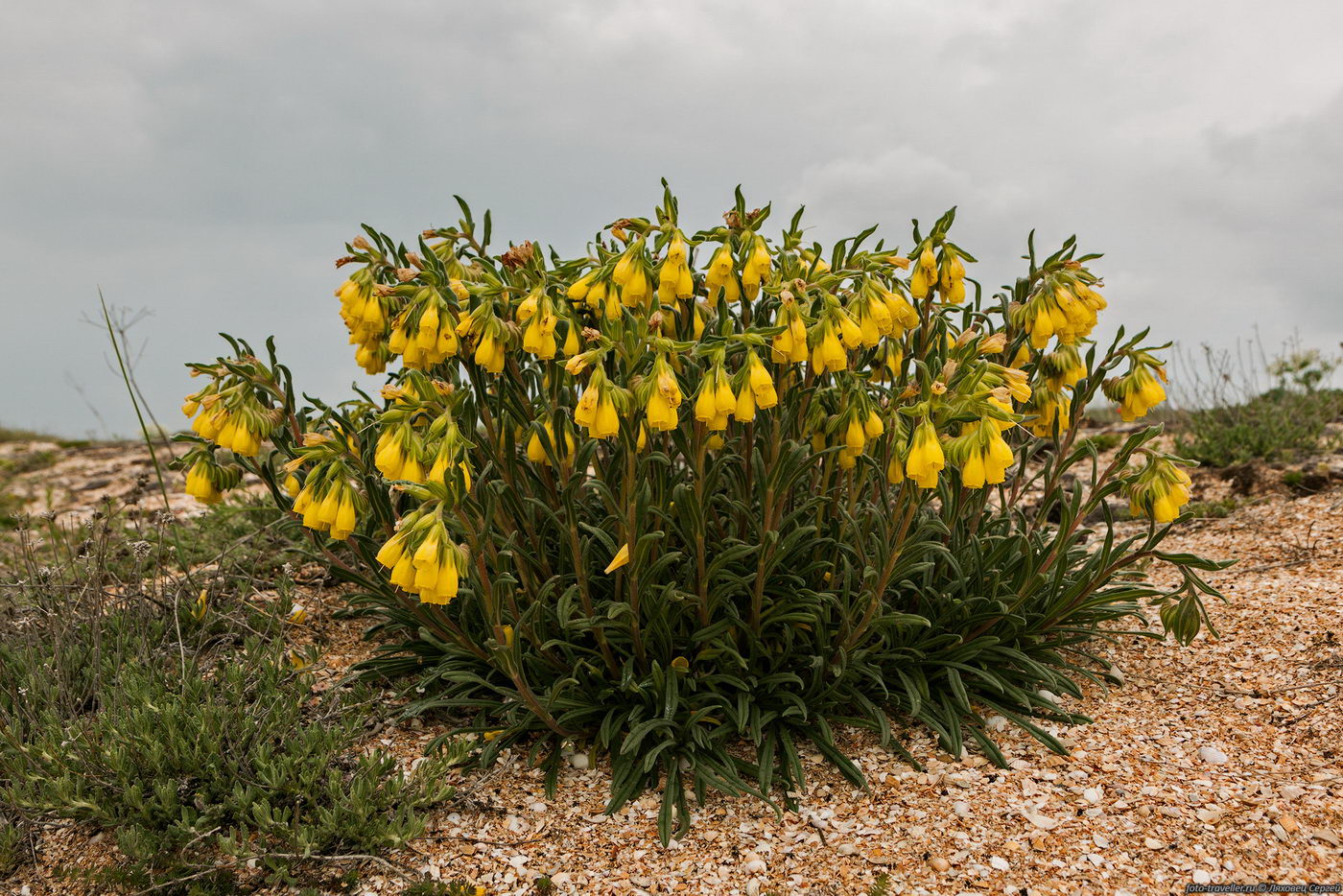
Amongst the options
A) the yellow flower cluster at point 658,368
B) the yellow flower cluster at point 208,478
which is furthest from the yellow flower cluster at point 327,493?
the yellow flower cluster at point 208,478

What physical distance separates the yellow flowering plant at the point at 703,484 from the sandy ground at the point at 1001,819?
0.37ft

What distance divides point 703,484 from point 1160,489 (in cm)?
155

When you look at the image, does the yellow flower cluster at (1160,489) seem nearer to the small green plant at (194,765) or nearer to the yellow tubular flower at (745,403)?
the yellow tubular flower at (745,403)

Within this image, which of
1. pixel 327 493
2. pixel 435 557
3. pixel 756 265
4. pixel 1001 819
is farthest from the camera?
pixel 1001 819

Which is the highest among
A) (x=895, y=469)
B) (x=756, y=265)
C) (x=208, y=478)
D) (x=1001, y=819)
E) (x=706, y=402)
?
(x=756, y=265)

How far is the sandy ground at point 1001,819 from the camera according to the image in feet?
9.22

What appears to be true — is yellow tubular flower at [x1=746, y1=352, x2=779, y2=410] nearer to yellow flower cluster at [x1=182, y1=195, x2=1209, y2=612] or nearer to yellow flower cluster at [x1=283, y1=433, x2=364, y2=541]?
yellow flower cluster at [x1=182, y1=195, x2=1209, y2=612]

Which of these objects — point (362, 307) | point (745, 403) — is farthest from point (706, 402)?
point (362, 307)

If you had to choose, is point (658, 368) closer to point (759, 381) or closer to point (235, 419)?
point (759, 381)

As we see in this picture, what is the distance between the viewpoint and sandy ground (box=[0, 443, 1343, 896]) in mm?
2811

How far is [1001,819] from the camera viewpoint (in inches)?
119

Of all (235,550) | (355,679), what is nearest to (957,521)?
(355,679)

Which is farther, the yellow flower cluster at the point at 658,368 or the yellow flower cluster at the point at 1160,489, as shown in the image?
the yellow flower cluster at the point at 1160,489

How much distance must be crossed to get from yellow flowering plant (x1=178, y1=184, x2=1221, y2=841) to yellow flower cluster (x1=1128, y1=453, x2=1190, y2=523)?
0.01 metres
